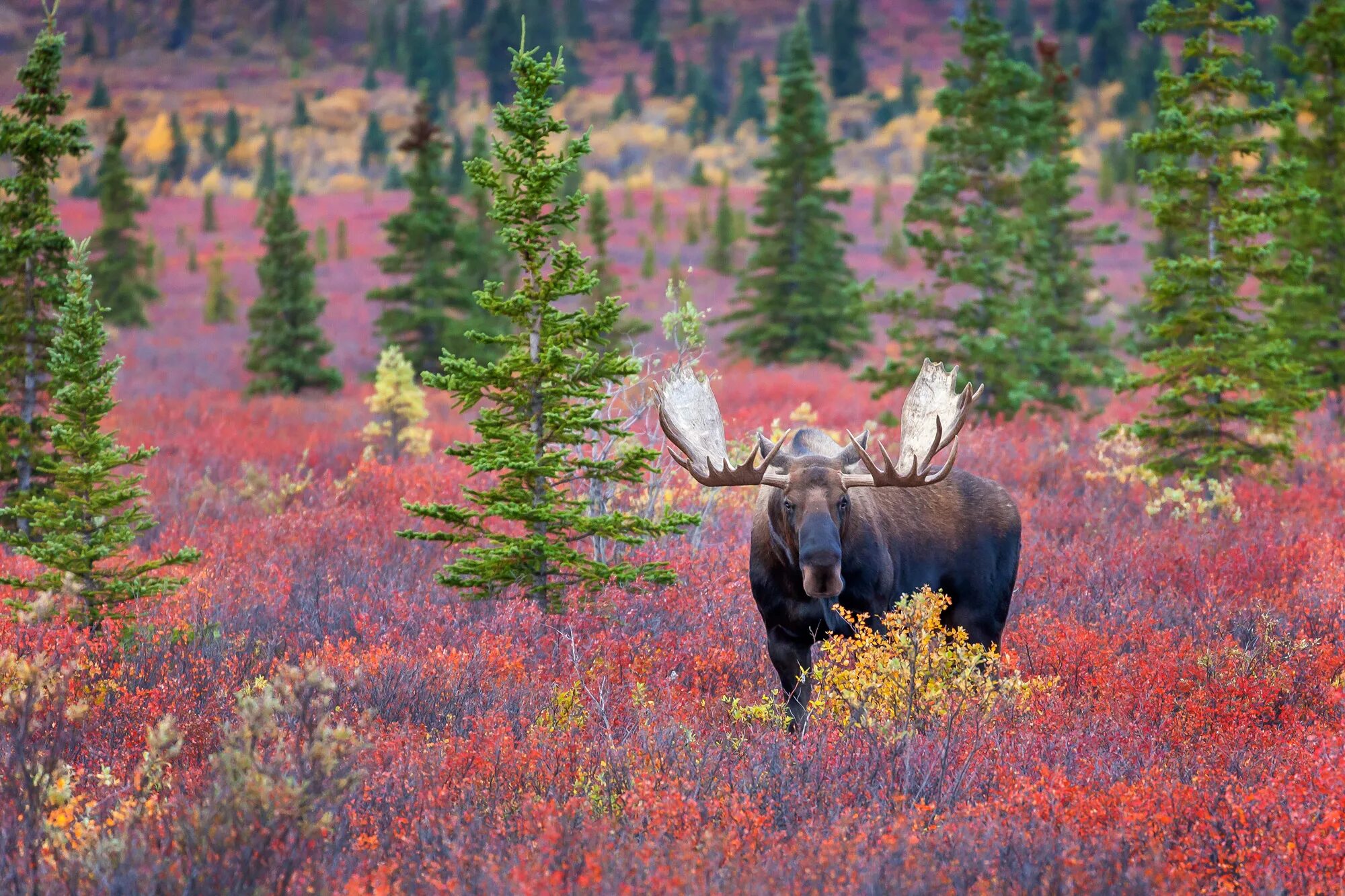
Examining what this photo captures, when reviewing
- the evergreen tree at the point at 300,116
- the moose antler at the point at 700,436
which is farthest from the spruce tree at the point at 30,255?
the evergreen tree at the point at 300,116

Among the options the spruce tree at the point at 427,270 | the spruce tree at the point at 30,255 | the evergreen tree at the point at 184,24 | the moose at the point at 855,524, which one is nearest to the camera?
the moose at the point at 855,524

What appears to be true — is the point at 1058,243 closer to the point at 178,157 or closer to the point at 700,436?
the point at 700,436

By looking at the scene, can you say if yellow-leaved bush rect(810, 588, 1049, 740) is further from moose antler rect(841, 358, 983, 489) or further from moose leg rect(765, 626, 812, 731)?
moose antler rect(841, 358, 983, 489)

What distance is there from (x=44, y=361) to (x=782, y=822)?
292 inches

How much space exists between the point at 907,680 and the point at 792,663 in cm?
87

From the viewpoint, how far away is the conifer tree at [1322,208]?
18.4m

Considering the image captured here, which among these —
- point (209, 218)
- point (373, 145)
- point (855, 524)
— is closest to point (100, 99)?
point (373, 145)

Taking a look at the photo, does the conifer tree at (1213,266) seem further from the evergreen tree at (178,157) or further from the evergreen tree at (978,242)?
the evergreen tree at (178,157)

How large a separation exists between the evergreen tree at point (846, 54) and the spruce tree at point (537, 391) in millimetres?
116637

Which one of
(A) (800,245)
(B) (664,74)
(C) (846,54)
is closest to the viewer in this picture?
(A) (800,245)

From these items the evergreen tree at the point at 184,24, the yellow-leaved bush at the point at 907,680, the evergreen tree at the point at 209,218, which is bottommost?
the evergreen tree at the point at 209,218

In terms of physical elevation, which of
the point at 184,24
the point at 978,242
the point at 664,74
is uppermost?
the point at 184,24

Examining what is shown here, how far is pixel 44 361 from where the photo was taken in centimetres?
930

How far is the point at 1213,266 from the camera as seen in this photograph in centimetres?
1259
